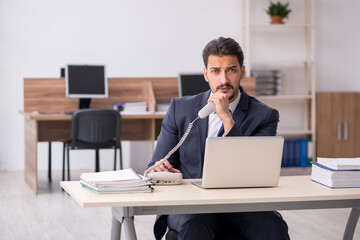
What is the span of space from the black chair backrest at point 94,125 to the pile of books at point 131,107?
0.43m

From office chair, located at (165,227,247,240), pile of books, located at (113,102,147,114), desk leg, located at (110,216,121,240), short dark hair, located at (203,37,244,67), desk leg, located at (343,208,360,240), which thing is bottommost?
desk leg, located at (343,208,360,240)

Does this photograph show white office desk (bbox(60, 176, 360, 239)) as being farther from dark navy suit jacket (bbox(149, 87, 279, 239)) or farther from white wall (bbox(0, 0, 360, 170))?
white wall (bbox(0, 0, 360, 170))

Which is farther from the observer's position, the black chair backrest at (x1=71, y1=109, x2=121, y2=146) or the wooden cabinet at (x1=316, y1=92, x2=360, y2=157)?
the wooden cabinet at (x1=316, y1=92, x2=360, y2=157)

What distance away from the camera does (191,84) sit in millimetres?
5805

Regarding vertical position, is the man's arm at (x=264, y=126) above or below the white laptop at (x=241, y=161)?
above

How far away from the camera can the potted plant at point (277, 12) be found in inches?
273

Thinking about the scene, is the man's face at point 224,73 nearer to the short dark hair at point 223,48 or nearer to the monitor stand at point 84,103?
the short dark hair at point 223,48

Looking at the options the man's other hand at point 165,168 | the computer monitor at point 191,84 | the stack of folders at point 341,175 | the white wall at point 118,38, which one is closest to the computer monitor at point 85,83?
the computer monitor at point 191,84

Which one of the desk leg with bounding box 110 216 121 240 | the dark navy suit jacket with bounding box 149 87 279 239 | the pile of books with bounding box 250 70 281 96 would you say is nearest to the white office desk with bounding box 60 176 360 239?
the desk leg with bounding box 110 216 121 240

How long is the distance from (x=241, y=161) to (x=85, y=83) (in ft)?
13.0

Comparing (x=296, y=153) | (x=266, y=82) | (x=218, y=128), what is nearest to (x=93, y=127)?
(x=266, y=82)

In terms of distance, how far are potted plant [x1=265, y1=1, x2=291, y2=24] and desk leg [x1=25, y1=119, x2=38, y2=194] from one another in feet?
10.4

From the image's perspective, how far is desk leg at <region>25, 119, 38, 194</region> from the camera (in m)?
5.16

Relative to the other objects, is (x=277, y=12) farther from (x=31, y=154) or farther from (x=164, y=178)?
(x=164, y=178)
